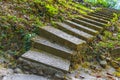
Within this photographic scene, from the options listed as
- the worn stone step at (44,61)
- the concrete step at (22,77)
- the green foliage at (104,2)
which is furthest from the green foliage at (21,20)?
the green foliage at (104,2)

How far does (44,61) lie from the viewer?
165 inches

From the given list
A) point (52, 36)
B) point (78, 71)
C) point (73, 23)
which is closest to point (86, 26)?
point (73, 23)

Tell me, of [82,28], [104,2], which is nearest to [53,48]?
[82,28]

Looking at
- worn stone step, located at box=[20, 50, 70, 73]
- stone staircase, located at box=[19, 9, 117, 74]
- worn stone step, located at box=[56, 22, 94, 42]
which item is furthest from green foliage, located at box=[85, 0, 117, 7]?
worn stone step, located at box=[20, 50, 70, 73]

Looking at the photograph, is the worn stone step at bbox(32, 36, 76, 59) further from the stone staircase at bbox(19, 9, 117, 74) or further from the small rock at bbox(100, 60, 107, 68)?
the small rock at bbox(100, 60, 107, 68)

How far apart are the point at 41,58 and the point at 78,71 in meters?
0.80

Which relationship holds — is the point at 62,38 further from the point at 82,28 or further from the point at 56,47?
the point at 82,28

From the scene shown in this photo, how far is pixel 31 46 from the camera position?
471 cm

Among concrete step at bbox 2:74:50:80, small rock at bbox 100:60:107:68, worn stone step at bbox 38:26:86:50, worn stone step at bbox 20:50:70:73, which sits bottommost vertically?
small rock at bbox 100:60:107:68

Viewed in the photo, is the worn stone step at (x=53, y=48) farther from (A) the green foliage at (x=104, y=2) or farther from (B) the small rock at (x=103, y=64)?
(A) the green foliage at (x=104, y=2)

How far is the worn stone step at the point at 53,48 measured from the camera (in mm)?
4562

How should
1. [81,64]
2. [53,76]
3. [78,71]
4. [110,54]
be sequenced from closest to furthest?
[53,76]
[78,71]
[81,64]
[110,54]

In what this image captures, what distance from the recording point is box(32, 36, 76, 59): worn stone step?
4562 millimetres

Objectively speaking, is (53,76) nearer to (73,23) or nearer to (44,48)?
(44,48)
